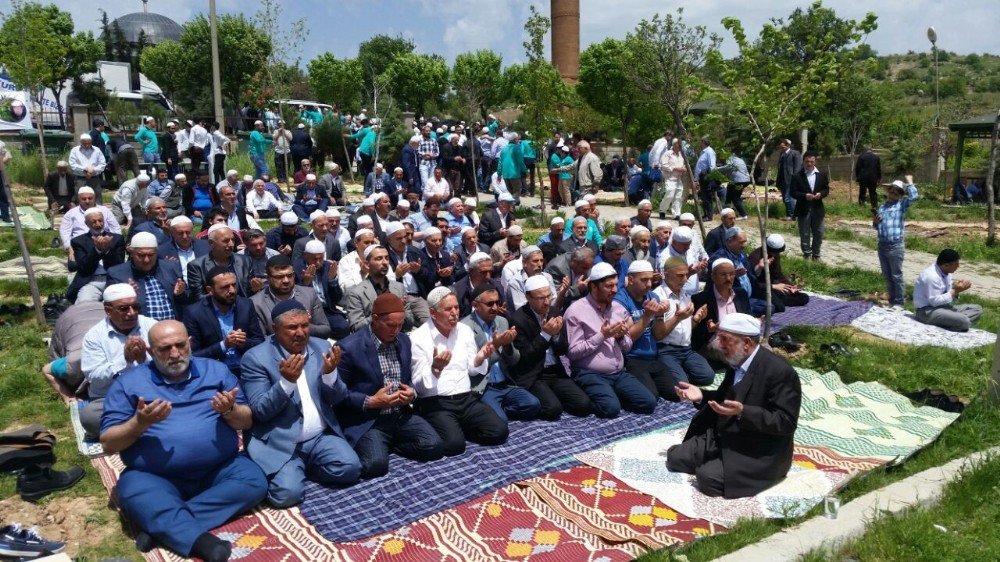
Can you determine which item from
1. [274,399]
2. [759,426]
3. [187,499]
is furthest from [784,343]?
[187,499]

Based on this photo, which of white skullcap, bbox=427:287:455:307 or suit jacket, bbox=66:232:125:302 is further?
suit jacket, bbox=66:232:125:302

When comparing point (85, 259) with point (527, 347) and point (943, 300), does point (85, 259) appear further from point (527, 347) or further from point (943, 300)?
point (943, 300)

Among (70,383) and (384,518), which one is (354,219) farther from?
(384,518)

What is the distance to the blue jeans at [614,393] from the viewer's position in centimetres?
646

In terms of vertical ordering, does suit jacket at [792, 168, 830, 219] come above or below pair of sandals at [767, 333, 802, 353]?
above

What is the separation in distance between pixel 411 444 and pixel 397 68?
5835cm

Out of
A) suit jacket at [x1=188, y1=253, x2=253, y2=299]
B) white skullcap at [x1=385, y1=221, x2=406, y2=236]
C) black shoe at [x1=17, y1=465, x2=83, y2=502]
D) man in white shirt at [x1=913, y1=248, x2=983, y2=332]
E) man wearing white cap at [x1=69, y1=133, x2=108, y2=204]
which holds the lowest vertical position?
black shoe at [x1=17, y1=465, x2=83, y2=502]

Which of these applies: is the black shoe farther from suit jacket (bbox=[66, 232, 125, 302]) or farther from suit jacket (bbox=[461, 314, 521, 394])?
suit jacket (bbox=[66, 232, 125, 302])

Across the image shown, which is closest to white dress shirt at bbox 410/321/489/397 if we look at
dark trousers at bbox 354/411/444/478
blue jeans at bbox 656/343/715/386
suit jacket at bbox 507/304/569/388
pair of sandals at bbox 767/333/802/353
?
dark trousers at bbox 354/411/444/478

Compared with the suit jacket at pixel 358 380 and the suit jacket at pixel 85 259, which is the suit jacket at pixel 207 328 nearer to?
the suit jacket at pixel 358 380

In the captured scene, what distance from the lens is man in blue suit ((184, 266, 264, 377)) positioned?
20.9 feet

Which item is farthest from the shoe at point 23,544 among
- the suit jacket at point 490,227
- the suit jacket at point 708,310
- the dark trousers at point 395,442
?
the suit jacket at point 490,227

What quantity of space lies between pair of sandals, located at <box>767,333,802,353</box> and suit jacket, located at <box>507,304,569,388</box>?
3.20 m

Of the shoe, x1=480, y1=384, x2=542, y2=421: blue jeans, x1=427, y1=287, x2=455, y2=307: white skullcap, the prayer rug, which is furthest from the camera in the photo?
the prayer rug
